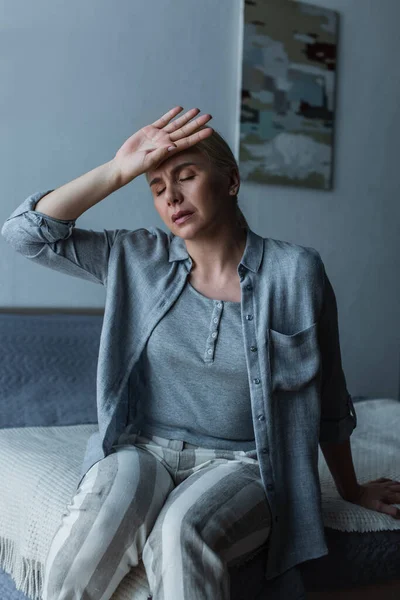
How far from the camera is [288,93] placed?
293 centimetres

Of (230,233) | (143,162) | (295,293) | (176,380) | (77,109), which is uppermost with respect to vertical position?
(77,109)

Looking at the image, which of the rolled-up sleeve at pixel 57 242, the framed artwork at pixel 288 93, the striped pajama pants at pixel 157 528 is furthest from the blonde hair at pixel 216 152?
the framed artwork at pixel 288 93

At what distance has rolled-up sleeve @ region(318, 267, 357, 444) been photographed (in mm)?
1464

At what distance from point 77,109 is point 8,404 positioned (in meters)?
1.00

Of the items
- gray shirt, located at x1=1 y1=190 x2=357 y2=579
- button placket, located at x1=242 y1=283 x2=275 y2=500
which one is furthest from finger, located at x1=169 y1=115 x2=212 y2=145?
button placket, located at x1=242 y1=283 x2=275 y2=500

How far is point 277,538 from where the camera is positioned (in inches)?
51.3

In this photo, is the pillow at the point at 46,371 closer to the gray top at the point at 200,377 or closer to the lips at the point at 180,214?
the gray top at the point at 200,377

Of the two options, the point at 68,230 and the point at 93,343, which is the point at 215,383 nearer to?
the point at 68,230

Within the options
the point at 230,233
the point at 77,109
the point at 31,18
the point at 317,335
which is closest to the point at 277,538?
the point at 317,335

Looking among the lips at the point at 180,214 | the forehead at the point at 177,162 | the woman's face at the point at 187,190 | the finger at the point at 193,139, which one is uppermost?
the finger at the point at 193,139

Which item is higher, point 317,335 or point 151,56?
point 151,56

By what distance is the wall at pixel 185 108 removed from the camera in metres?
2.36

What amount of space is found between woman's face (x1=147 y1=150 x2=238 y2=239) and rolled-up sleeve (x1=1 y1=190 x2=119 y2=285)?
16 centimetres

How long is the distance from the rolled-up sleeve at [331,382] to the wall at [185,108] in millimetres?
1209
